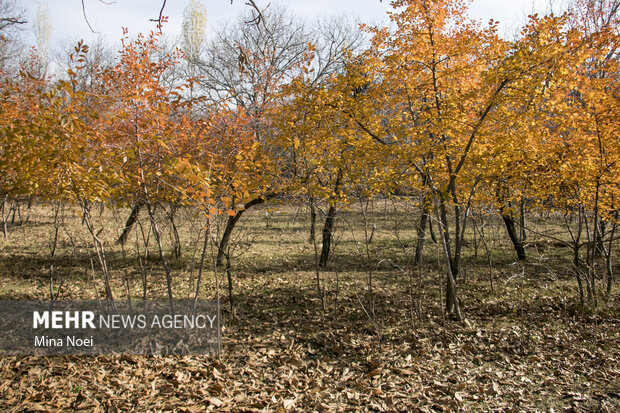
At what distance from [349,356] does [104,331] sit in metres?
2.96

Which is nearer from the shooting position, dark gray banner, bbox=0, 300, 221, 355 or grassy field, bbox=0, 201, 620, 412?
grassy field, bbox=0, 201, 620, 412

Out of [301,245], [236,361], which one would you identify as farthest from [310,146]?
[301,245]

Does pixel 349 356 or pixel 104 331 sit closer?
pixel 104 331

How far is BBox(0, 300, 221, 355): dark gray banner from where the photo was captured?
12.9 ft

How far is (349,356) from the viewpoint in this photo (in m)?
4.61

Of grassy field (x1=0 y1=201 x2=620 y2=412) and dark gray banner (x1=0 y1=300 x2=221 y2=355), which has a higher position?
dark gray banner (x1=0 y1=300 x2=221 y2=355)

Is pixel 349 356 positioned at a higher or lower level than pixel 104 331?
lower

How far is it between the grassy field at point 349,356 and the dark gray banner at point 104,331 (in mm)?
206

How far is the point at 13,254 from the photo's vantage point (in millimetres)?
9500

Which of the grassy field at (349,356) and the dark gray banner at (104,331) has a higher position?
the dark gray banner at (104,331)

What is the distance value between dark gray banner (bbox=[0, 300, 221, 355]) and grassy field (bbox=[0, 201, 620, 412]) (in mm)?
206

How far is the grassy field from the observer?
3377 millimetres

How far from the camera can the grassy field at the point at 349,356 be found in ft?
11.1

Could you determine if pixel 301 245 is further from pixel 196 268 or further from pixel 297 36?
pixel 297 36
